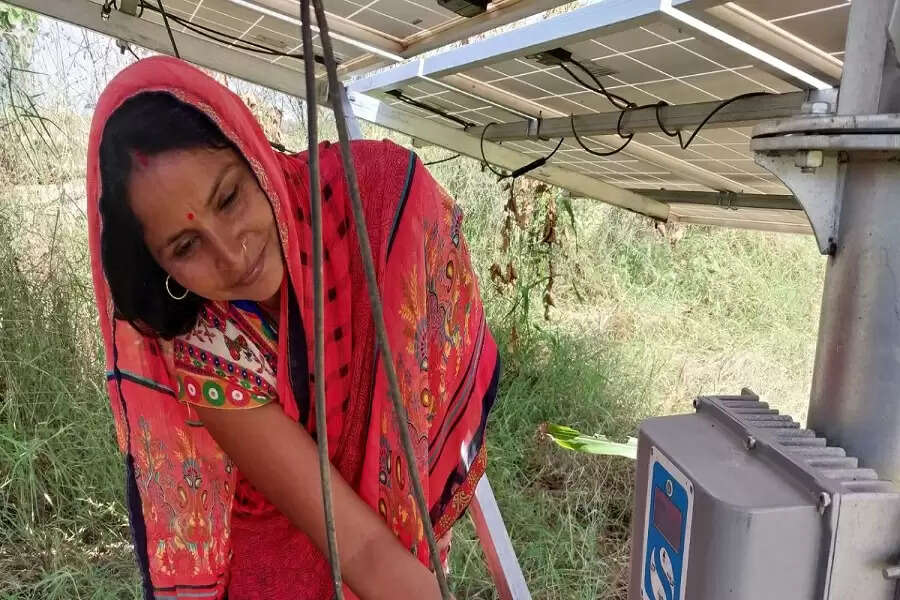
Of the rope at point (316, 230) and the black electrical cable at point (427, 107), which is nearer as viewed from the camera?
the rope at point (316, 230)

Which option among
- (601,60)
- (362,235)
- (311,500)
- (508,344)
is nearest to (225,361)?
(311,500)

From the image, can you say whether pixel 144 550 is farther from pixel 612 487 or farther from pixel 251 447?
pixel 612 487

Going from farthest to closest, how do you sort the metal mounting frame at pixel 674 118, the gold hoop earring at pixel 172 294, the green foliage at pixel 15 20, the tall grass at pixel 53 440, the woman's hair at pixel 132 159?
the green foliage at pixel 15 20, the tall grass at pixel 53 440, the metal mounting frame at pixel 674 118, the gold hoop earring at pixel 172 294, the woman's hair at pixel 132 159

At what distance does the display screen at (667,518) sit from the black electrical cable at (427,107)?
235 cm

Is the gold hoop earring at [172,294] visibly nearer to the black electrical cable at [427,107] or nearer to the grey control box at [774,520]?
the grey control box at [774,520]

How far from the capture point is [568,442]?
1.87 m

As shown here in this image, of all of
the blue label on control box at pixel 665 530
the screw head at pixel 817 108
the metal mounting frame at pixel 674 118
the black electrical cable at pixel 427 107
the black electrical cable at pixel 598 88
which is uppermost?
the black electrical cable at pixel 427 107

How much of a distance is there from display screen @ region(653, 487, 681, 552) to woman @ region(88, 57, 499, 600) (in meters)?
0.38

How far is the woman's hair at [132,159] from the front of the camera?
861mm

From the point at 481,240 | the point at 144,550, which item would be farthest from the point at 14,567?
the point at 481,240

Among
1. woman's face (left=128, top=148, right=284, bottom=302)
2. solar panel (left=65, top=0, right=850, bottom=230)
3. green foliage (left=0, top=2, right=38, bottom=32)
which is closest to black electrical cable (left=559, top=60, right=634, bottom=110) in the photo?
solar panel (left=65, top=0, right=850, bottom=230)

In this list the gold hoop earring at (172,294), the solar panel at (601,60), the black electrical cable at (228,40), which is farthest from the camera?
the black electrical cable at (228,40)

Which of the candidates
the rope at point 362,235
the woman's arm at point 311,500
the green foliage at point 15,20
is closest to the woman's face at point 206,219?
the woman's arm at point 311,500

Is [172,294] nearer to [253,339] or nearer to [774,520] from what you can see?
[253,339]
